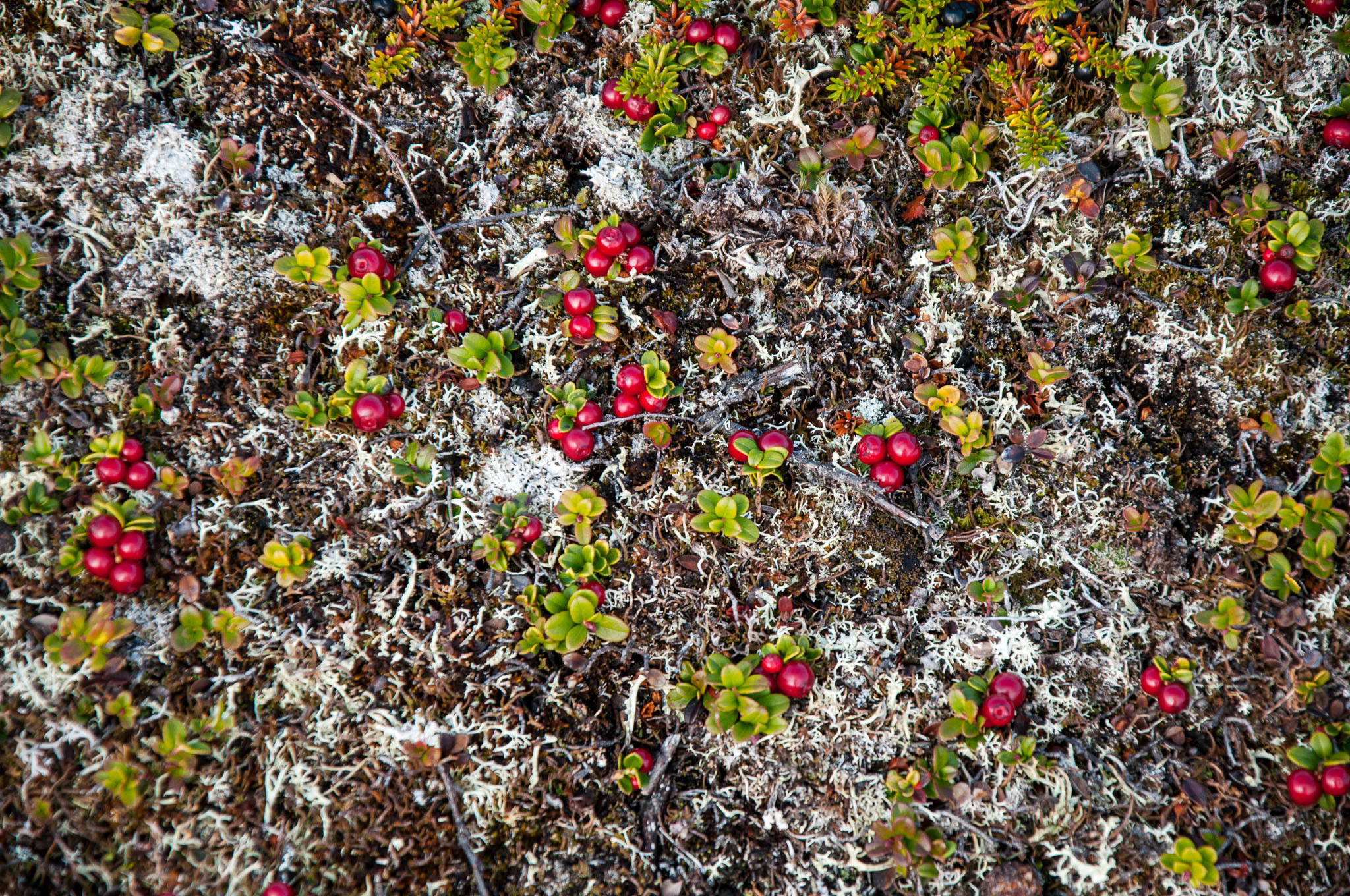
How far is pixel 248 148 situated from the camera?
133 inches

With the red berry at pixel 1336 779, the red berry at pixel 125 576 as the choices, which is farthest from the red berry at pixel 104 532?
the red berry at pixel 1336 779

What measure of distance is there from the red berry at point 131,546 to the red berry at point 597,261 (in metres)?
2.29

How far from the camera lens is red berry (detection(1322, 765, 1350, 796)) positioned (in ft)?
10.2

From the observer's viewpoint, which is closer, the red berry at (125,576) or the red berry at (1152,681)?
the red berry at (125,576)

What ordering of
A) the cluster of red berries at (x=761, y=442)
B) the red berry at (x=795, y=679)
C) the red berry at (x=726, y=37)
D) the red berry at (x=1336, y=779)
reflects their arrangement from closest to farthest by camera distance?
1. the red berry at (x=1336, y=779)
2. the red berry at (x=795, y=679)
3. the cluster of red berries at (x=761, y=442)
4. the red berry at (x=726, y=37)

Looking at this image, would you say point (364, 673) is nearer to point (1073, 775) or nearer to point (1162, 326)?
point (1073, 775)

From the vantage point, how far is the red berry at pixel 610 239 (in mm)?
3324

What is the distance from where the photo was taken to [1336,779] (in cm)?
311

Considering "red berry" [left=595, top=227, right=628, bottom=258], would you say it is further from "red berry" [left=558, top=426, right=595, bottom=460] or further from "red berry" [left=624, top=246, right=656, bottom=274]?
"red berry" [left=558, top=426, right=595, bottom=460]

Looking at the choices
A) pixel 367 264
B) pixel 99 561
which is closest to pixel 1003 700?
pixel 367 264

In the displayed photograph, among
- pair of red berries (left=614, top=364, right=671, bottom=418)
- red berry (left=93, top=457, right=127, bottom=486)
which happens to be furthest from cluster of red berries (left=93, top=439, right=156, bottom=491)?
pair of red berries (left=614, top=364, right=671, bottom=418)

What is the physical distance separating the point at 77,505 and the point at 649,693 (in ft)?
8.80

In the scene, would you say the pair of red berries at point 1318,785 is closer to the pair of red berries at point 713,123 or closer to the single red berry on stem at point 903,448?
the single red berry on stem at point 903,448

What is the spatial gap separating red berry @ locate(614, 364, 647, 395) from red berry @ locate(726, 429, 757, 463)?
47 centimetres
